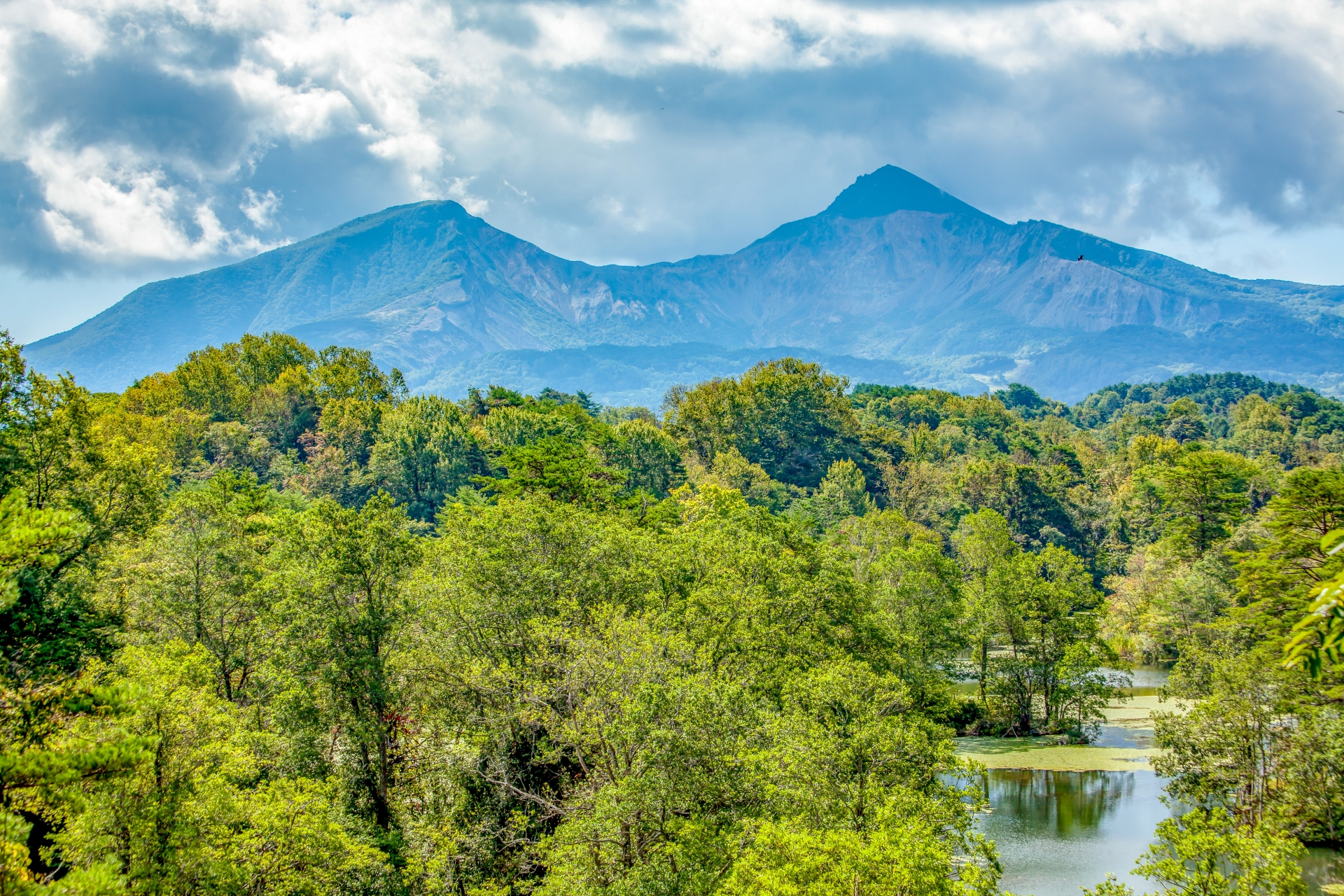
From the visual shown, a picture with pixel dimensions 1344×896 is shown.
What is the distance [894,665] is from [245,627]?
92.7ft

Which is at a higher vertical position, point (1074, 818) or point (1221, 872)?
point (1221, 872)

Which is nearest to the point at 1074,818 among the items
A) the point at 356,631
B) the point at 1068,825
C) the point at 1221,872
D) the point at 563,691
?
the point at 1068,825

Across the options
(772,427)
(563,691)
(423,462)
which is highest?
(772,427)

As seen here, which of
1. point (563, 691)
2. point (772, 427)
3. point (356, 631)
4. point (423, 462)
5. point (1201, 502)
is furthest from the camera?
point (772, 427)

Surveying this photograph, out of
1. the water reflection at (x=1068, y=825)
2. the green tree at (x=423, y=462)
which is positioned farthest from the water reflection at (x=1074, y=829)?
the green tree at (x=423, y=462)

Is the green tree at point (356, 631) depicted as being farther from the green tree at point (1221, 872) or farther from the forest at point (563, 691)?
the green tree at point (1221, 872)

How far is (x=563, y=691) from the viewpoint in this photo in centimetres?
2511

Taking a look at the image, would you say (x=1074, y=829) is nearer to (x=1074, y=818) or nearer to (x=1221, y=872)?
(x=1074, y=818)

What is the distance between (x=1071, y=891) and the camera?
29078mm

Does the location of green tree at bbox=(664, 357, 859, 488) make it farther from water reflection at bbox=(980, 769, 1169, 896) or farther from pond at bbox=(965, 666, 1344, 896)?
water reflection at bbox=(980, 769, 1169, 896)

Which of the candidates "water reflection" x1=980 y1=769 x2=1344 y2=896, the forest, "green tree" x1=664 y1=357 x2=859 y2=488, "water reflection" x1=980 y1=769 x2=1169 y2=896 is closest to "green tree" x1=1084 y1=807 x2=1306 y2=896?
the forest

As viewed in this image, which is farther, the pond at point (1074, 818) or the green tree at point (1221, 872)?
the pond at point (1074, 818)

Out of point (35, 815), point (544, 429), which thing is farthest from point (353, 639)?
point (544, 429)

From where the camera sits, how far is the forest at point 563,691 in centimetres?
1582
